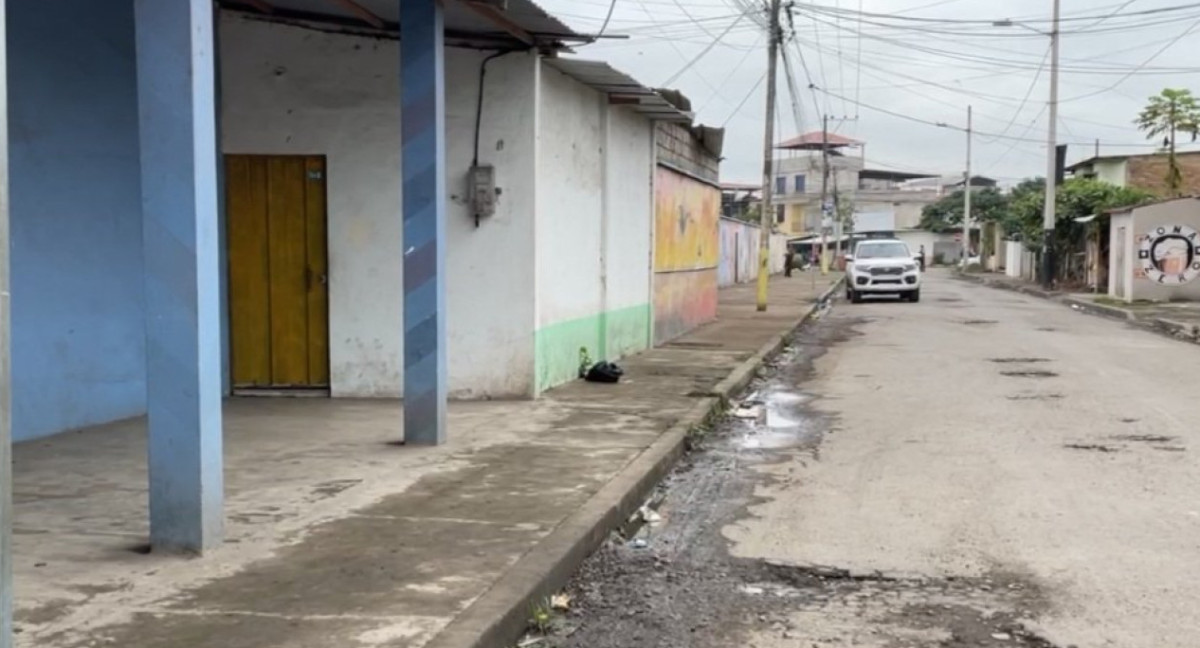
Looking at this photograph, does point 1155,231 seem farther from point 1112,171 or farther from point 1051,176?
point 1112,171

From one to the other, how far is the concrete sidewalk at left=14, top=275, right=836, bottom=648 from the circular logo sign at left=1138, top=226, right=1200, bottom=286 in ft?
82.7

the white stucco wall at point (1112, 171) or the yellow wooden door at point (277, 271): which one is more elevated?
the white stucco wall at point (1112, 171)

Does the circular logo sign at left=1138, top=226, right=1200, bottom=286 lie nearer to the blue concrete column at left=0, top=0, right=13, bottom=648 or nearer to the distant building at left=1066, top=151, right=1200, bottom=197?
the distant building at left=1066, top=151, right=1200, bottom=197

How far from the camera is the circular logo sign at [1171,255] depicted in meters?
31.4

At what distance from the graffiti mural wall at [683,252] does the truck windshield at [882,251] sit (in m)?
12.3

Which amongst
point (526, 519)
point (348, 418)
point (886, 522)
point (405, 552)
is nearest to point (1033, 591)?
point (886, 522)

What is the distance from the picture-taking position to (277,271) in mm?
11047

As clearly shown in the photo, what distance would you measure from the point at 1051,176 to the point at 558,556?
122 ft

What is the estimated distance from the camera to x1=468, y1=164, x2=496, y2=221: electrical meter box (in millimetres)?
10883

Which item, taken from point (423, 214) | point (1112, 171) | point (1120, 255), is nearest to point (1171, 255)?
point (1120, 255)

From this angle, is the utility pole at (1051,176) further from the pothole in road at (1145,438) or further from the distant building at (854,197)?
the distant building at (854,197)

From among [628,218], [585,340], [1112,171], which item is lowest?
[585,340]

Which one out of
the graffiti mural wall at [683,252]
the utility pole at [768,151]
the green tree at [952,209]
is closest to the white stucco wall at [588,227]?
the graffiti mural wall at [683,252]

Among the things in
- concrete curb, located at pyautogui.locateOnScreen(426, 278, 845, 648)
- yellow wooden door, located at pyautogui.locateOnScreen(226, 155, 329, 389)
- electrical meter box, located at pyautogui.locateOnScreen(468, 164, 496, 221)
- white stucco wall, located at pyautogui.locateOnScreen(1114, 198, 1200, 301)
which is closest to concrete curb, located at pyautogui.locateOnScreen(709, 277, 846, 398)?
concrete curb, located at pyautogui.locateOnScreen(426, 278, 845, 648)
